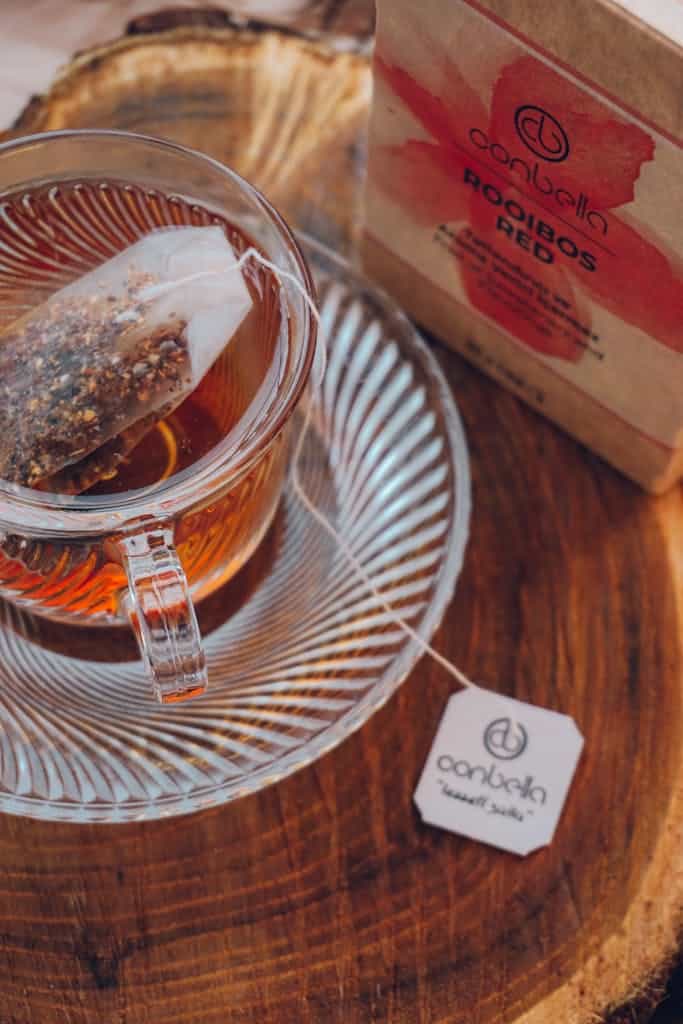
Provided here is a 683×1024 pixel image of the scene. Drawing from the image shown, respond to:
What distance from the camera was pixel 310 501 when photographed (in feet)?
3.18

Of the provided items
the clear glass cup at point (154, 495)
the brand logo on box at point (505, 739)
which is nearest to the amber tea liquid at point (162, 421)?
the clear glass cup at point (154, 495)

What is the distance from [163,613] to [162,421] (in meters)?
0.21

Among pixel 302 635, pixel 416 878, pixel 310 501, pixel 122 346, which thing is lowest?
pixel 416 878

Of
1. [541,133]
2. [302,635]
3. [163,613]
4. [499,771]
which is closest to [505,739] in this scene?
[499,771]

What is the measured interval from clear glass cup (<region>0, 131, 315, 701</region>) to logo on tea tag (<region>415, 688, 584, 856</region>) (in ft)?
0.67

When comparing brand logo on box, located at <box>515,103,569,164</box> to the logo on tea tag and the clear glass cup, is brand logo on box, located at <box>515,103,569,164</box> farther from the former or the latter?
the logo on tea tag

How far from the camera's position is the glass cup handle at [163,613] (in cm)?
71

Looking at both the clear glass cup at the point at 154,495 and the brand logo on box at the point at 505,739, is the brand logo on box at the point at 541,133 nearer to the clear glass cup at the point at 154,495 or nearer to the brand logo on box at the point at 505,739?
the clear glass cup at the point at 154,495

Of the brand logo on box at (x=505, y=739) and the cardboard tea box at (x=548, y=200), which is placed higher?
the cardboard tea box at (x=548, y=200)

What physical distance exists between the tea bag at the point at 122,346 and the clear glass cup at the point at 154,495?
0.03 m

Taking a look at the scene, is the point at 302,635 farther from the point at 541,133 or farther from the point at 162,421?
the point at 541,133

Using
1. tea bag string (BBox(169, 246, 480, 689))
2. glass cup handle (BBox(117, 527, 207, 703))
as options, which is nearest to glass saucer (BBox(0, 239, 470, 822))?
tea bag string (BBox(169, 246, 480, 689))

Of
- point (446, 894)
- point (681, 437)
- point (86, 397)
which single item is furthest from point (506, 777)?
point (86, 397)

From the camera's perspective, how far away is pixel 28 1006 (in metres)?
0.83
